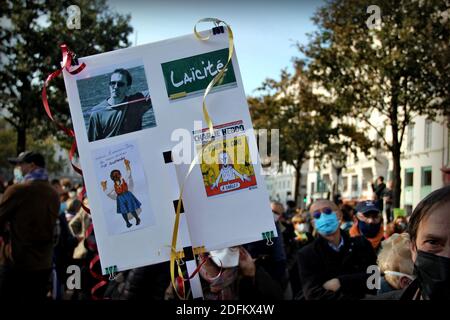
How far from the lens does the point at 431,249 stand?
5.55 ft

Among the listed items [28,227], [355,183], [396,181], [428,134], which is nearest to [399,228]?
[28,227]

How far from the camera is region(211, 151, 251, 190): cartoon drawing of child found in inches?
97.0

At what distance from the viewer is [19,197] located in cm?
549

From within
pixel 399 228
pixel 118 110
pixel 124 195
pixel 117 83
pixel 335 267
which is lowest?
pixel 399 228

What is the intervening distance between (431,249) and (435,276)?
10cm

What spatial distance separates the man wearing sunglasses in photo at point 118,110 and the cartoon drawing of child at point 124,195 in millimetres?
163

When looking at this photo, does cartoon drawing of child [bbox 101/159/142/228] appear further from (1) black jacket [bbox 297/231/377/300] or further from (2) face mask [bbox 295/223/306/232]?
(2) face mask [bbox 295/223/306/232]

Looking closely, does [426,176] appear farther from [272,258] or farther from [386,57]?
[272,258]

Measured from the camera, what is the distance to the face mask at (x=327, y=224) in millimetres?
5445

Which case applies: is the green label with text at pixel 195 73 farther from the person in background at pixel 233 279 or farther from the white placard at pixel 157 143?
the person in background at pixel 233 279

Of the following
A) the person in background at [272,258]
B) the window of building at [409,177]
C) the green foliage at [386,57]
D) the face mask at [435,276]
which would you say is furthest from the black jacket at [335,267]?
the window of building at [409,177]
